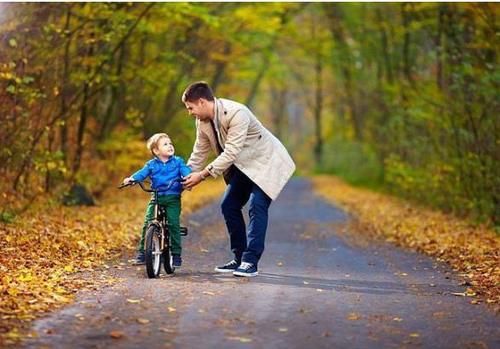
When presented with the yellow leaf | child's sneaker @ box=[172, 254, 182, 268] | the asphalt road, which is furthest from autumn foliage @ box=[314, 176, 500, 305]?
child's sneaker @ box=[172, 254, 182, 268]

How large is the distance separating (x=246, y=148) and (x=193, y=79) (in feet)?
65.8

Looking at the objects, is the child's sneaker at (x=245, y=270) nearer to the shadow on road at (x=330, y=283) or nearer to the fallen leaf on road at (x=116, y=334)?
the shadow on road at (x=330, y=283)

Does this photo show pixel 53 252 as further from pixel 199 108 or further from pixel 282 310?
pixel 282 310

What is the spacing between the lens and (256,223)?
936 centimetres

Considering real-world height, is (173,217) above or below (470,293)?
above

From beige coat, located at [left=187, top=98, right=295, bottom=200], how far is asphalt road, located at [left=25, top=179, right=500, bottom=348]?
1014 millimetres

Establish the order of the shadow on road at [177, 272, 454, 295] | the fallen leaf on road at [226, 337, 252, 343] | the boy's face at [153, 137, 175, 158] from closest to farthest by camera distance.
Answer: the fallen leaf on road at [226, 337, 252, 343] → the shadow on road at [177, 272, 454, 295] → the boy's face at [153, 137, 175, 158]

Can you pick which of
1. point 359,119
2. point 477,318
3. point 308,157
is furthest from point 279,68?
point 477,318

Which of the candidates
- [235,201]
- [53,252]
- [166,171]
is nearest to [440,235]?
[235,201]

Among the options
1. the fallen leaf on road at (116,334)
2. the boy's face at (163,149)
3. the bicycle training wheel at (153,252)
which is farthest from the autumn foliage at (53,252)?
the boy's face at (163,149)

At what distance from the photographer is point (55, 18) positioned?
16.1 meters

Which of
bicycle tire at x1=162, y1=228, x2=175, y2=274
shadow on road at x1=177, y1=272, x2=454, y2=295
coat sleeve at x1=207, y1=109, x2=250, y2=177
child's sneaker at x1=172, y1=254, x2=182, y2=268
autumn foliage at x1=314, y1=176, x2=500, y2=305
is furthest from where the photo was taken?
autumn foliage at x1=314, y1=176, x2=500, y2=305

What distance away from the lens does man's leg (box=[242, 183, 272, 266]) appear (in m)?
9.34

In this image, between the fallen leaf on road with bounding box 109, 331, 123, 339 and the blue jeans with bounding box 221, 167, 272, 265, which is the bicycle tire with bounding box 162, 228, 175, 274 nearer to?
the blue jeans with bounding box 221, 167, 272, 265
